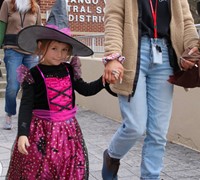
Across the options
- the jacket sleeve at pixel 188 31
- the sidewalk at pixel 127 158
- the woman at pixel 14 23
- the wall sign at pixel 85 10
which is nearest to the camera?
the jacket sleeve at pixel 188 31

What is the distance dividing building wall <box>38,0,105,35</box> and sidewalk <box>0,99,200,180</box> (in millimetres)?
6689

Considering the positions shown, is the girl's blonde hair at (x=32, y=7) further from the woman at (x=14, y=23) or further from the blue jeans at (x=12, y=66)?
the blue jeans at (x=12, y=66)

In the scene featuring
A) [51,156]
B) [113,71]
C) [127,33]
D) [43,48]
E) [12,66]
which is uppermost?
[127,33]

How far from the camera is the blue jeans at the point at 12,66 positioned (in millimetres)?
5953

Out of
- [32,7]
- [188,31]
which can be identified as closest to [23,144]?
[188,31]

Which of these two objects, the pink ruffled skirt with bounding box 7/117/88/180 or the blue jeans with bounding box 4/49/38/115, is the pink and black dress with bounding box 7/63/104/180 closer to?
the pink ruffled skirt with bounding box 7/117/88/180

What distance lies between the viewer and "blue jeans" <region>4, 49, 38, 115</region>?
19.5 ft

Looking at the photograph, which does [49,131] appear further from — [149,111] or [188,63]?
[188,63]

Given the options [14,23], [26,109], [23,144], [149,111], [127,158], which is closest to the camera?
[23,144]

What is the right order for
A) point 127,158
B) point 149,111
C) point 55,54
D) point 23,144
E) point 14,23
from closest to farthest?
point 23,144 → point 55,54 → point 149,111 → point 127,158 → point 14,23

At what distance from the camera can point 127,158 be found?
481 cm

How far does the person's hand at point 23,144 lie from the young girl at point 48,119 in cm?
3

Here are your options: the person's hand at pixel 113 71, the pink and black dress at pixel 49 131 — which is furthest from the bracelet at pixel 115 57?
the pink and black dress at pixel 49 131

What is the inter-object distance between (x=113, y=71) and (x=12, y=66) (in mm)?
3302
